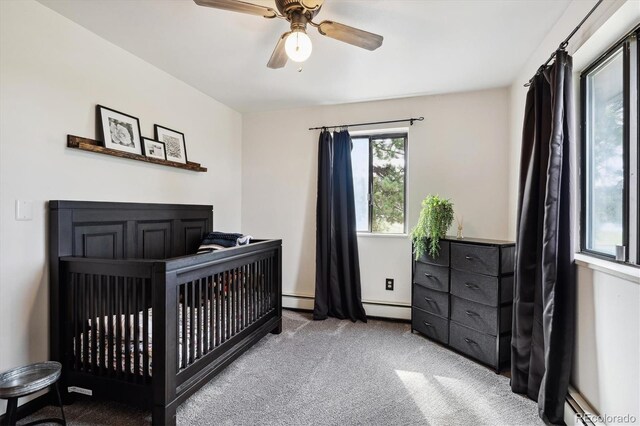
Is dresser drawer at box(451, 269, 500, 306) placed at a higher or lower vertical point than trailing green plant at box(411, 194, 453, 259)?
lower

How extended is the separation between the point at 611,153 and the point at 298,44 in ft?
5.54

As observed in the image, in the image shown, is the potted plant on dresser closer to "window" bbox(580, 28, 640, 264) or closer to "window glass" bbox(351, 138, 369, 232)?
"window" bbox(580, 28, 640, 264)

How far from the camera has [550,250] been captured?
5.38 feet

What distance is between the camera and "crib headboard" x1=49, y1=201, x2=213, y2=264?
1.81 m

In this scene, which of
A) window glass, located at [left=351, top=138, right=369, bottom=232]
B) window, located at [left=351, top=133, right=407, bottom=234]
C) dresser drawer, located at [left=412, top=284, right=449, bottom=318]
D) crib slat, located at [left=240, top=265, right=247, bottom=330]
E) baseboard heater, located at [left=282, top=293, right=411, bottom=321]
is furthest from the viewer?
window glass, located at [left=351, top=138, right=369, bottom=232]

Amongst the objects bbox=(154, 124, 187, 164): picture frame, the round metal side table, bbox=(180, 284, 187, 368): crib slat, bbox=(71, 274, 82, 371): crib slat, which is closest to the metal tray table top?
the round metal side table

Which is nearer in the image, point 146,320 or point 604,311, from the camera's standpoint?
point 604,311

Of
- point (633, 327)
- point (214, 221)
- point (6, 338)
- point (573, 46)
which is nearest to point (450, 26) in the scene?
point (573, 46)

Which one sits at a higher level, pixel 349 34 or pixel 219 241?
pixel 349 34

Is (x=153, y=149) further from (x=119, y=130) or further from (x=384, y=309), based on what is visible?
(x=384, y=309)

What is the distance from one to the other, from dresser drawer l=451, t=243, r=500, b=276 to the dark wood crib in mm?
1702

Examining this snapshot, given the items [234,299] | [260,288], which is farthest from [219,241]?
[234,299]

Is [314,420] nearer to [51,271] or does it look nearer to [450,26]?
[51,271]

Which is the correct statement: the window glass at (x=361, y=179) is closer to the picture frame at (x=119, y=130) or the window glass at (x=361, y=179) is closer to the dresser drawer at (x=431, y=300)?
the dresser drawer at (x=431, y=300)
